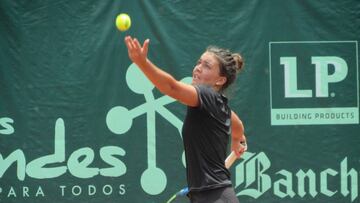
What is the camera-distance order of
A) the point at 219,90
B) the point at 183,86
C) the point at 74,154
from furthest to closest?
1. the point at 74,154
2. the point at 219,90
3. the point at 183,86

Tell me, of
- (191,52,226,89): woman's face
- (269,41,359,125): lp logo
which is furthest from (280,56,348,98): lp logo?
(191,52,226,89): woman's face

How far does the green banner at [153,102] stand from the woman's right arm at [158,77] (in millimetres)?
2725

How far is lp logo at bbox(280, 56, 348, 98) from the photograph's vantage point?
600 centimetres

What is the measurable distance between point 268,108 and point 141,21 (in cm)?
148

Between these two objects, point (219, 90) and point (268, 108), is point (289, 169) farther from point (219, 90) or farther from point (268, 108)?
point (219, 90)

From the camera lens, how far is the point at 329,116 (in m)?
6.04

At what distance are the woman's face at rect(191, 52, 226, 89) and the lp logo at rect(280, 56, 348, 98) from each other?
2743 millimetres

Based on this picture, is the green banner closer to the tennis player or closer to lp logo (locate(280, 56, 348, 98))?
lp logo (locate(280, 56, 348, 98))

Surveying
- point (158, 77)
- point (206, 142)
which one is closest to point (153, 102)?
point (206, 142)

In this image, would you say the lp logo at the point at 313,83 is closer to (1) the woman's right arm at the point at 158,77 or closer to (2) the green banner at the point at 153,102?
(2) the green banner at the point at 153,102

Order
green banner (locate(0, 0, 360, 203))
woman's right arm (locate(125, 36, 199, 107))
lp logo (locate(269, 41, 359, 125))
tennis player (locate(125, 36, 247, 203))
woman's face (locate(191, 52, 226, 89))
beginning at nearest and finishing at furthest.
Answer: woman's right arm (locate(125, 36, 199, 107)), tennis player (locate(125, 36, 247, 203)), woman's face (locate(191, 52, 226, 89)), green banner (locate(0, 0, 360, 203)), lp logo (locate(269, 41, 359, 125))

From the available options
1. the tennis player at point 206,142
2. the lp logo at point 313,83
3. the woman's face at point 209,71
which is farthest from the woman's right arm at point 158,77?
the lp logo at point 313,83

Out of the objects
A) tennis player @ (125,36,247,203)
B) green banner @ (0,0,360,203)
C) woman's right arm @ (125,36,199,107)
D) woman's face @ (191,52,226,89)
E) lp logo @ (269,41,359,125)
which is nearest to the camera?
woman's right arm @ (125,36,199,107)

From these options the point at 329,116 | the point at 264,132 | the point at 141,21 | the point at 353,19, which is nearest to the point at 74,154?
the point at 141,21
